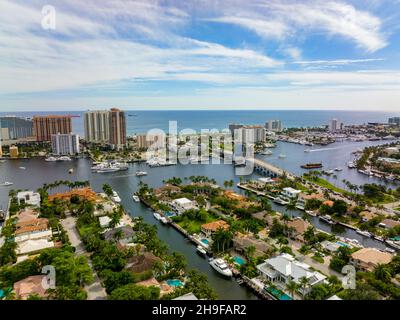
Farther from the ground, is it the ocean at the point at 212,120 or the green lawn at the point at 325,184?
the ocean at the point at 212,120

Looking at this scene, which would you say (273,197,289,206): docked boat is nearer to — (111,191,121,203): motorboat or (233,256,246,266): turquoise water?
(233,256,246,266): turquoise water

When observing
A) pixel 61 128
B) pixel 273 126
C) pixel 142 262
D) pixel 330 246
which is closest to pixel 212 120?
pixel 273 126

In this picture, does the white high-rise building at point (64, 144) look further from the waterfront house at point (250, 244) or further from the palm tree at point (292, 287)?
the palm tree at point (292, 287)

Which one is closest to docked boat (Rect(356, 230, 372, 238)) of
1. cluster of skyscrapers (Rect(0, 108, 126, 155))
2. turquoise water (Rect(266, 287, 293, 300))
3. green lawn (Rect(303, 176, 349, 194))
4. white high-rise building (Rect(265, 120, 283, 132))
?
turquoise water (Rect(266, 287, 293, 300))

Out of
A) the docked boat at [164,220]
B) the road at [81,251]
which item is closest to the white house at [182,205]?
the docked boat at [164,220]

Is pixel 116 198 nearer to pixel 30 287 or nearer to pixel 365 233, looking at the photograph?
pixel 30 287
